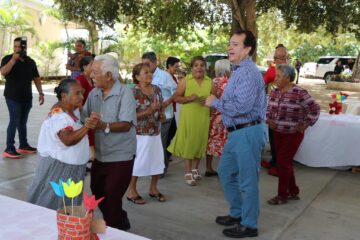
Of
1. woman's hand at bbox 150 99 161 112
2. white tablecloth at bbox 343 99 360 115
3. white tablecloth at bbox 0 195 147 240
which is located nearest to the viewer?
white tablecloth at bbox 0 195 147 240

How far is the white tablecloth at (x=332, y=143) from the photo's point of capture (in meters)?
6.10

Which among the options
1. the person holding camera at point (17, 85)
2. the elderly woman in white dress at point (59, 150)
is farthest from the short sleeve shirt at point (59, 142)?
the person holding camera at point (17, 85)

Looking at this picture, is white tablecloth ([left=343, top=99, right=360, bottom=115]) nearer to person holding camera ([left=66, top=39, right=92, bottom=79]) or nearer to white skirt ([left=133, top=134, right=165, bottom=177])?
white skirt ([left=133, top=134, right=165, bottom=177])

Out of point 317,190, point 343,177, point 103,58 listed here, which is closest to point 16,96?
point 103,58

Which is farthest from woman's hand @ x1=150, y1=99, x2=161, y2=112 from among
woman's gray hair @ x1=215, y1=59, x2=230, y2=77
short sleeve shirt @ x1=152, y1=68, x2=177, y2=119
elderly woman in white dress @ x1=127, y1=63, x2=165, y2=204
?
woman's gray hair @ x1=215, y1=59, x2=230, y2=77

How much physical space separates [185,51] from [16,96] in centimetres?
1396

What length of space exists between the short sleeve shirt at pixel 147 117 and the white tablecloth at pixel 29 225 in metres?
2.18

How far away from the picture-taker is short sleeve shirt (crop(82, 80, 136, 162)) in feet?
10.2

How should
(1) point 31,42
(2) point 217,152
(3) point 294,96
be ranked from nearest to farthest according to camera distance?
(3) point 294,96
(2) point 217,152
(1) point 31,42

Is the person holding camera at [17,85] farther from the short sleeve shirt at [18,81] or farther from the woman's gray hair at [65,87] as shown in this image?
the woman's gray hair at [65,87]

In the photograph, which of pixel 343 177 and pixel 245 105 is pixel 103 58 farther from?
pixel 343 177

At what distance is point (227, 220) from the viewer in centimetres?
401

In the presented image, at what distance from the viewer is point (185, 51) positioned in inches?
766

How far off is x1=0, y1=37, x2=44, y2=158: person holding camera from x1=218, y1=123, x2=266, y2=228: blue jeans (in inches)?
142
